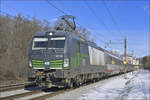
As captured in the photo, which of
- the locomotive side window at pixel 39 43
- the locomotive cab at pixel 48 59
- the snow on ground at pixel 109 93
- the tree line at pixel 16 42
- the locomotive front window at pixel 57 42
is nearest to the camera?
the snow on ground at pixel 109 93

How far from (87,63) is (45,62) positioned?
4.78 meters

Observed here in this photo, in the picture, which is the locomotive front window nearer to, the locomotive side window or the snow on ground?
the locomotive side window

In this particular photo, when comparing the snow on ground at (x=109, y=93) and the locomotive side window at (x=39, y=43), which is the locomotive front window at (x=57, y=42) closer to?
the locomotive side window at (x=39, y=43)

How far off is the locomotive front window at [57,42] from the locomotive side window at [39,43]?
0.33m

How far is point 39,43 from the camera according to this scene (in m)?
12.1

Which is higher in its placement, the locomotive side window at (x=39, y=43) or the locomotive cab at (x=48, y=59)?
the locomotive side window at (x=39, y=43)

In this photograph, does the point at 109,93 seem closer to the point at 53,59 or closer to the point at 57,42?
the point at 53,59

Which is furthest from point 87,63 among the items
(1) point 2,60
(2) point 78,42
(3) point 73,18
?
(1) point 2,60

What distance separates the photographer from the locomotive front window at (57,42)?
11.8m

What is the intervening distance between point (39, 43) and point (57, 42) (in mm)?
1176

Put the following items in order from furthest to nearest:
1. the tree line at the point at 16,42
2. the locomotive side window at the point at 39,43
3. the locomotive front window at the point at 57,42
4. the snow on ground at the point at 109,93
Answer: the tree line at the point at 16,42 < the locomotive side window at the point at 39,43 < the locomotive front window at the point at 57,42 < the snow on ground at the point at 109,93

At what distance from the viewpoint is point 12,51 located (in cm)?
2239

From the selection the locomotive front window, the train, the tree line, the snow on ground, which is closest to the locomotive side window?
the train

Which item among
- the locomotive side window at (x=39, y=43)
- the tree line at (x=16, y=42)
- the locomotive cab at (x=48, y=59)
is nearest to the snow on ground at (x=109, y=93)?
the locomotive cab at (x=48, y=59)
